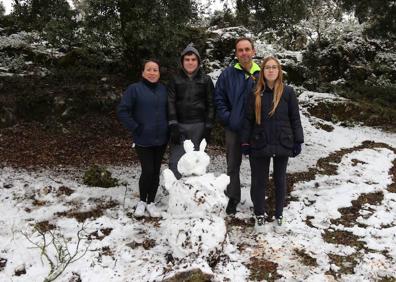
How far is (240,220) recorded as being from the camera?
5.38 metres

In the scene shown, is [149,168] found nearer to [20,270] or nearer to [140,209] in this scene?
[140,209]

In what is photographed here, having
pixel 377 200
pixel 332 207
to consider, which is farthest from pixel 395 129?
pixel 332 207

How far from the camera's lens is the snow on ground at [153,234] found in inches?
164

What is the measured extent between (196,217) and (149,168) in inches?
58.7

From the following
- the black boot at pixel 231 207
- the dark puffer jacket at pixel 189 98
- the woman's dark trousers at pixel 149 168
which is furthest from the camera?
the black boot at pixel 231 207

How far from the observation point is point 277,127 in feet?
15.3

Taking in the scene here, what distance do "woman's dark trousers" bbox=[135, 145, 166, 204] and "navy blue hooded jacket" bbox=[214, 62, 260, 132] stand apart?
0.98 m

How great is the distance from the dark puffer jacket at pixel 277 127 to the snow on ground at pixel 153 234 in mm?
1124

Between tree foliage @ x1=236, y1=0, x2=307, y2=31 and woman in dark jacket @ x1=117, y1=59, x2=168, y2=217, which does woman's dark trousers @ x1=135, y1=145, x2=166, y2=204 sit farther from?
tree foliage @ x1=236, y1=0, x2=307, y2=31

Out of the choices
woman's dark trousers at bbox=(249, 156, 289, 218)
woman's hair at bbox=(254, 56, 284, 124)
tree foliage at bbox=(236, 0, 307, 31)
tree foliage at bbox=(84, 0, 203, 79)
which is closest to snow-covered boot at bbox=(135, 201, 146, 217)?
woman's dark trousers at bbox=(249, 156, 289, 218)

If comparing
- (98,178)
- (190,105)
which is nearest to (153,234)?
(190,105)

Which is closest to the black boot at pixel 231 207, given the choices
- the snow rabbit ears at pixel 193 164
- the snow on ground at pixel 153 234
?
the snow on ground at pixel 153 234

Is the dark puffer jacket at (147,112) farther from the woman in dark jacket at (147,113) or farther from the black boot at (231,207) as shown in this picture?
the black boot at (231,207)

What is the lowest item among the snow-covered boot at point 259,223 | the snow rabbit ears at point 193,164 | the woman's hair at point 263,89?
the snow-covered boot at point 259,223
